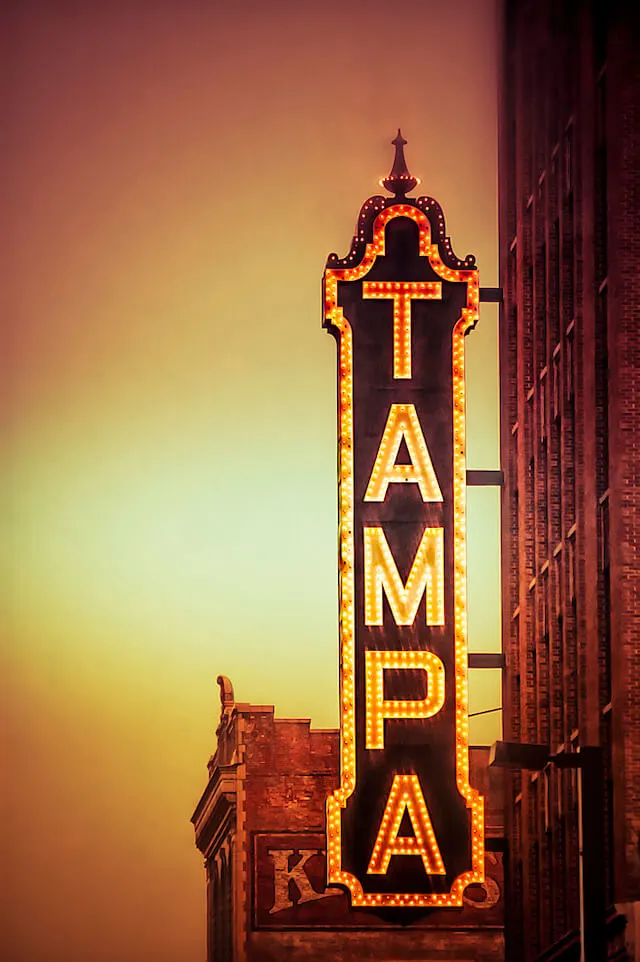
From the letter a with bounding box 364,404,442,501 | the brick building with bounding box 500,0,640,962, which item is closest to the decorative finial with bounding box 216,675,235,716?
the brick building with bounding box 500,0,640,962

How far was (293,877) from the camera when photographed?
53844mm

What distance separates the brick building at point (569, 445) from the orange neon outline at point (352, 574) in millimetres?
1970

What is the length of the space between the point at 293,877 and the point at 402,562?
1068 inches

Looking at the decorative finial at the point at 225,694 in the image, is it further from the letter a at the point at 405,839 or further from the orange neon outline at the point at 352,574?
the letter a at the point at 405,839

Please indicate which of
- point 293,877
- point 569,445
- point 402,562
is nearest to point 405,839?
point 402,562

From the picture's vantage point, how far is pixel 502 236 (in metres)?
40.7

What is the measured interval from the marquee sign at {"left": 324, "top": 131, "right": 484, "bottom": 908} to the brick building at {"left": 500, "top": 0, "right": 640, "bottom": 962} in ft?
6.87

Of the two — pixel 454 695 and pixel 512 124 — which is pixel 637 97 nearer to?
pixel 454 695

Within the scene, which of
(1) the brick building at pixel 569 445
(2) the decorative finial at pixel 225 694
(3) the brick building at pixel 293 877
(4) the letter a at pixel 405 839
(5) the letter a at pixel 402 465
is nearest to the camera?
Answer: (4) the letter a at pixel 405 839

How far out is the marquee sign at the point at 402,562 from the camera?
27375 millimetres

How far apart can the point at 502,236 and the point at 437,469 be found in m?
13.0

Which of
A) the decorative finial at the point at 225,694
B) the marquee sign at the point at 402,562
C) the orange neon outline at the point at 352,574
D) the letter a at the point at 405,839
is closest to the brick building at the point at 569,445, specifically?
the orange neon outline at the point at 352,574

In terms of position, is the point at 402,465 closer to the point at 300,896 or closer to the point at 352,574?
the point at 352,574

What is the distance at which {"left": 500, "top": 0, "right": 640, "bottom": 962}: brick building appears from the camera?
28.5 m
